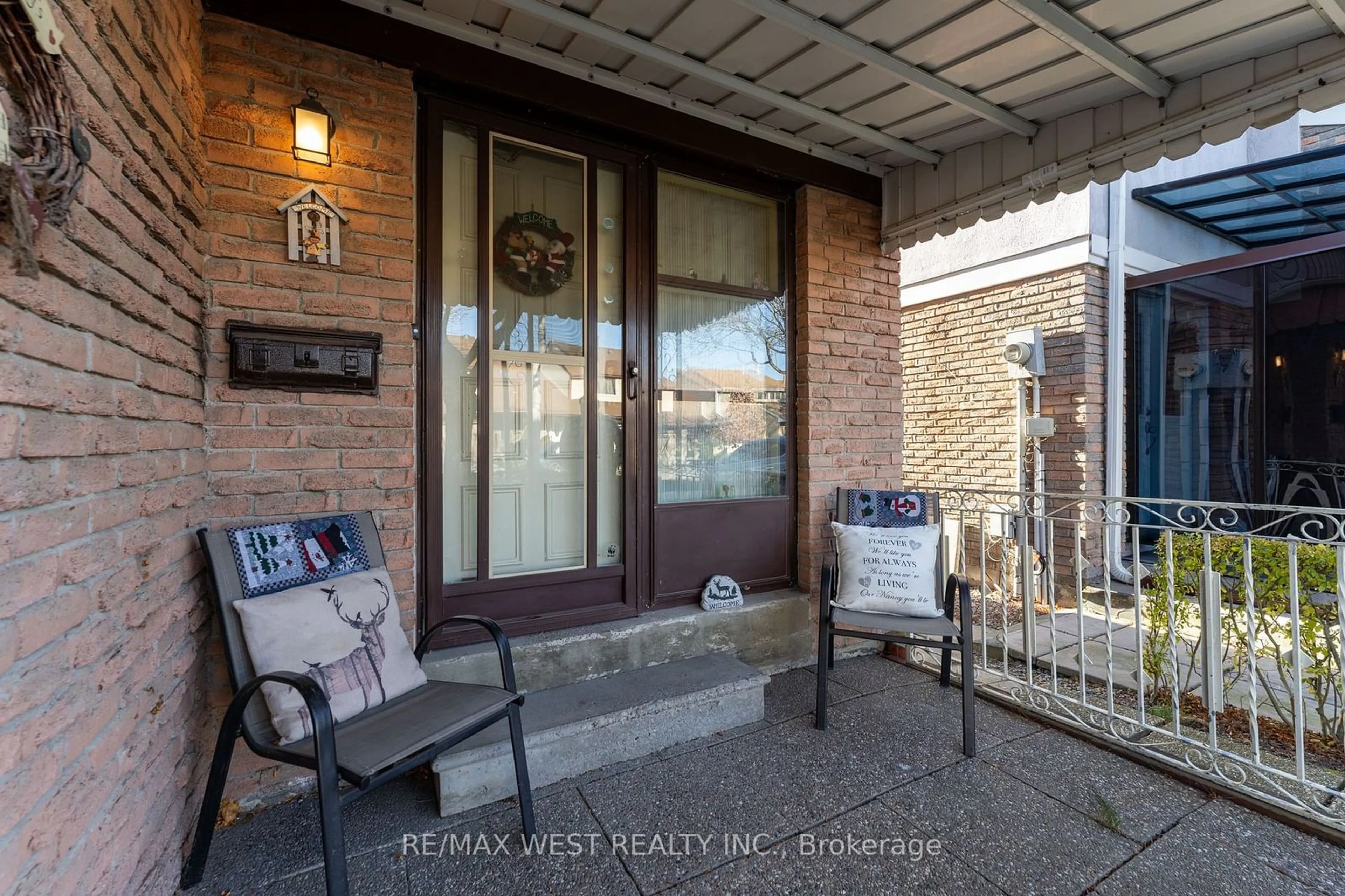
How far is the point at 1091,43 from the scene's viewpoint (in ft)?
7.50

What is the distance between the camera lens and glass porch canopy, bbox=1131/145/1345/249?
Result: 4211 mm

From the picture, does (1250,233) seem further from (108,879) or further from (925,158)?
(108,879)

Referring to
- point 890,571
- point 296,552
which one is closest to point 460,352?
point 296,552

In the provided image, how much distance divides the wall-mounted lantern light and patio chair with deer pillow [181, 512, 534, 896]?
1339 mm

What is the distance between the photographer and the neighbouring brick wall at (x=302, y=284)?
2.06 meters

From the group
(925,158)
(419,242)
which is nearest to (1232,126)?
(925,158)

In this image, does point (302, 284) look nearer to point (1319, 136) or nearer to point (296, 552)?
point (296, 552)

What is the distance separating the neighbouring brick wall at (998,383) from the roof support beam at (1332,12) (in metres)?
2.90

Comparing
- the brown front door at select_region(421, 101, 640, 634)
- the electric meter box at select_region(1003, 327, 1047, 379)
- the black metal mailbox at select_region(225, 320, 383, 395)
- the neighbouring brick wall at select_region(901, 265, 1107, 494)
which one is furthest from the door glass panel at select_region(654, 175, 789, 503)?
the electric meter box at select_region(1003, 327, 1047, 379)

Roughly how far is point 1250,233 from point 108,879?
8438 mm

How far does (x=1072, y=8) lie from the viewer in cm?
217

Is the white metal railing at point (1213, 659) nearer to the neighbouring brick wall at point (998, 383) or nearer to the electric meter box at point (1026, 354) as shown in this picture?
the neighbouring brick wall at point (998, 383)

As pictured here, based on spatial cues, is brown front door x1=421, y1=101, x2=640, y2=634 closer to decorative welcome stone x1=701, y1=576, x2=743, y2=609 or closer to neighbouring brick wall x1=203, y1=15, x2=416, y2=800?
neighbouring brick wall x1=203, y1=15, x2=416, y2=800

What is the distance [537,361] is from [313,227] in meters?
1.02
